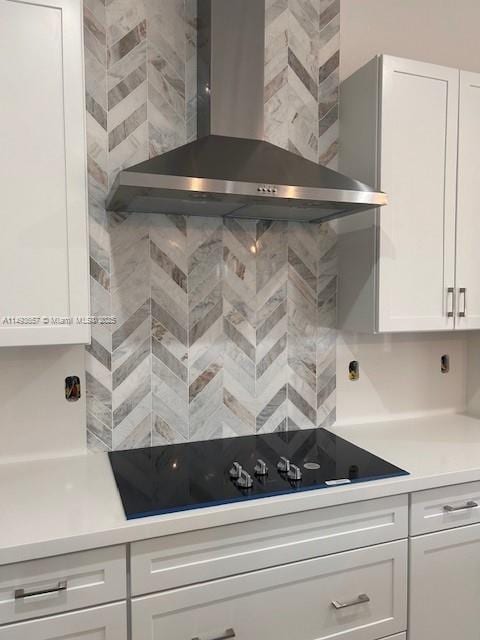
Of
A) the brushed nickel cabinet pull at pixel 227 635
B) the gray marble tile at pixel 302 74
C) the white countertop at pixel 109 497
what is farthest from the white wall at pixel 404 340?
the brushed nickel cabinet pull at pixel 227 635

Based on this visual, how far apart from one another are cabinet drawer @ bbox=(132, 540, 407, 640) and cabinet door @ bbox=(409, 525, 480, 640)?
0.18ft

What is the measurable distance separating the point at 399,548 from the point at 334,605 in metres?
0.27

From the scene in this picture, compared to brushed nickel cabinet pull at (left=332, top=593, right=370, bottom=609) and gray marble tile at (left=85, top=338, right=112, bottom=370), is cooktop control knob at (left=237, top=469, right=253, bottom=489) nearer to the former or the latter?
brushed nickel cabinet pull at (left=332, top=593, right=370, bottom=609)

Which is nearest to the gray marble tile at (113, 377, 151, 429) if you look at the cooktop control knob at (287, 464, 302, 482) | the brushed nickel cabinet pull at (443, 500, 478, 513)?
the cooktop control knob at (287, 464, 302, 482)

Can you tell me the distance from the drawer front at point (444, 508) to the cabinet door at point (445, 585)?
3 centimetres

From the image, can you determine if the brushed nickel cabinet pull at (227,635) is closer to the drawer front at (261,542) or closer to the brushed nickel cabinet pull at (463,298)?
the drawer front at (261,542)

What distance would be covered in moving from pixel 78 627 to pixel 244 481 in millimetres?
566

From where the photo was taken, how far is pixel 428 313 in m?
1.97

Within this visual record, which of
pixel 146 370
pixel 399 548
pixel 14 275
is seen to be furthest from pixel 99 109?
pixel 399 548

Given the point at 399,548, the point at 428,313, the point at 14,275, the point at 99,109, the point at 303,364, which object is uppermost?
the point at 99,109

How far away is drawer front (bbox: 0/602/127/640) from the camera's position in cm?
120

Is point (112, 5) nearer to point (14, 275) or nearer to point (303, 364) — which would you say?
point (14, 275)

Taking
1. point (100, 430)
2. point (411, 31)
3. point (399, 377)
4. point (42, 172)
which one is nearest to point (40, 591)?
point (100, 430)

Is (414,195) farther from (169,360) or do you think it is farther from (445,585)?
(445,585)
